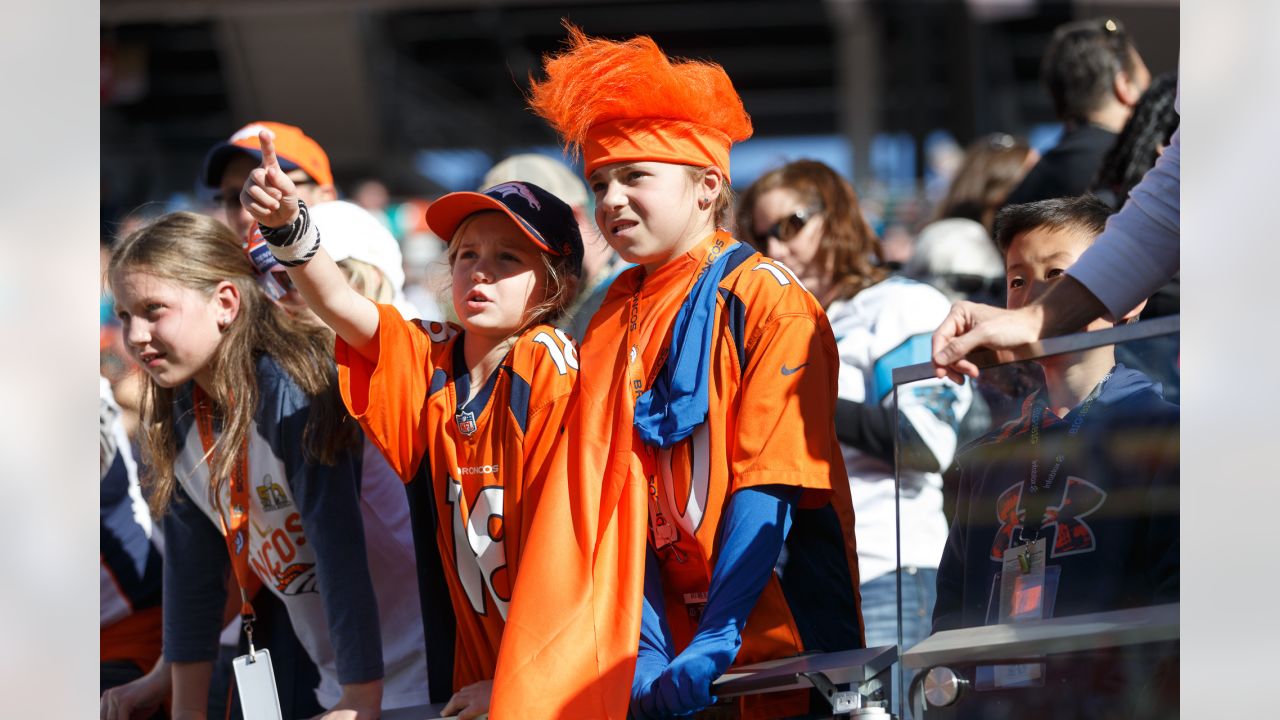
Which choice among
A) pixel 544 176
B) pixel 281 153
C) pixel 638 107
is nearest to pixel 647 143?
pixel 638 107

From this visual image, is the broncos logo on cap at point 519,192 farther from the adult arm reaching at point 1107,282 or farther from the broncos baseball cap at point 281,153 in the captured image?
the broncos baseball cap at point 281,153

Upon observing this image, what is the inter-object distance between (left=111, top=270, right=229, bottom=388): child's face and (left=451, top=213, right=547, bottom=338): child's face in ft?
2.03

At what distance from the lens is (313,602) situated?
3.22 meters

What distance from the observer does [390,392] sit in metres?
2.91

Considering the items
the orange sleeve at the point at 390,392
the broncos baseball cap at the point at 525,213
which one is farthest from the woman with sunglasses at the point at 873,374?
the orange sleeve at the point at 390,392

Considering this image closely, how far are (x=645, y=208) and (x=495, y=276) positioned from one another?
355mm

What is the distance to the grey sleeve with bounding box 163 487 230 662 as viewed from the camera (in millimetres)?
3383

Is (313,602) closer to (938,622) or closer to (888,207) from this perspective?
(938,622)

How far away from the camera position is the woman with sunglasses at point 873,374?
250cm

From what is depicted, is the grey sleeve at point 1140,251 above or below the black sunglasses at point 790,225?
below

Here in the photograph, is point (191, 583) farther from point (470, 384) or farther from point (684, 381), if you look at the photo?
point (684, 381)

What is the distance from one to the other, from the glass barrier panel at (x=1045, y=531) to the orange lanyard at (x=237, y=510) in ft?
4.59

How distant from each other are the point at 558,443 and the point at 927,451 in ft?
2.20
